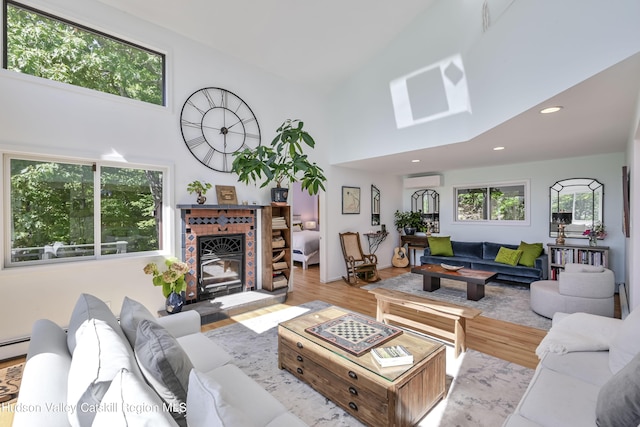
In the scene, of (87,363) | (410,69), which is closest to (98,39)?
(87,363)

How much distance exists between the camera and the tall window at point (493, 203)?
231 inches

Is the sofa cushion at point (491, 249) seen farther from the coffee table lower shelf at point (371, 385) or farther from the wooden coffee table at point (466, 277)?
the coffee table lower shelf at point (371, 385)

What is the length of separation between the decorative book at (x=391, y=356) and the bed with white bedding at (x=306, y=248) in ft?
16.7

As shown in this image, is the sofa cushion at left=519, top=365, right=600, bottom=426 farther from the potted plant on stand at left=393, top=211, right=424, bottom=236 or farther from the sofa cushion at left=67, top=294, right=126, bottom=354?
the potted plant on stand at left=393, top=211, right=424, bottom=236

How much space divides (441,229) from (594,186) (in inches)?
110

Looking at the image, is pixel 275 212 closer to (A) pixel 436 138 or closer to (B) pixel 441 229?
(A) pixel 436 138

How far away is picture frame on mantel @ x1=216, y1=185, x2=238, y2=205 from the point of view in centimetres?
425

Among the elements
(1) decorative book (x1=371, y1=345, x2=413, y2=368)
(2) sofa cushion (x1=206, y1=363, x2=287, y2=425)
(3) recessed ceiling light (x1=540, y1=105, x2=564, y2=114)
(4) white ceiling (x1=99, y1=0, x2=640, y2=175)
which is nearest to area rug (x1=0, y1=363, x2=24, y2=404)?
(2) sofa cushion (x1=206, y1=363, x2=287, y2=425)

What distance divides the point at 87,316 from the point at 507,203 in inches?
269

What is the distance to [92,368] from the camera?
42.4 inches

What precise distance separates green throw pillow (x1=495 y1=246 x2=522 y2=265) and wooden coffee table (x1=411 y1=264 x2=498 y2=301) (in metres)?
1.01

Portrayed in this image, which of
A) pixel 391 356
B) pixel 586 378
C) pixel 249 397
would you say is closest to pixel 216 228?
pixel 249 397

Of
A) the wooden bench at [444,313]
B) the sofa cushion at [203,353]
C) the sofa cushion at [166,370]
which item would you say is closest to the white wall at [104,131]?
the sofa cushion at [203,353]

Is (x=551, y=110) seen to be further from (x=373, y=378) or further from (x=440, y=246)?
(x=440, y=246)
